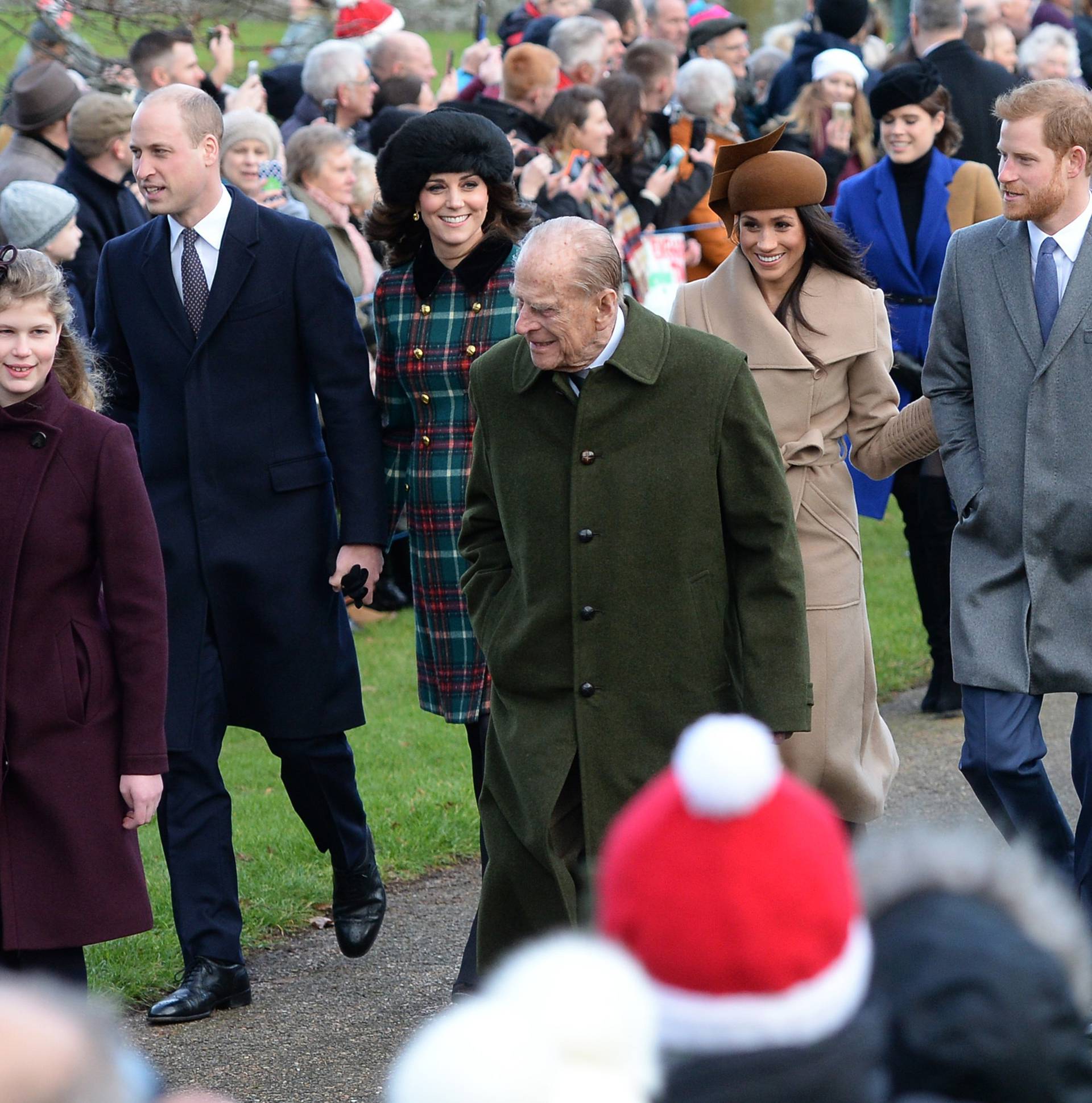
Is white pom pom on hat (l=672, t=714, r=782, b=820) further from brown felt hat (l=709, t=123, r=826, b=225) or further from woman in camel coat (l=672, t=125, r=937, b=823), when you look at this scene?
brown felt hat (l=709, t=123, r=826, b=225)

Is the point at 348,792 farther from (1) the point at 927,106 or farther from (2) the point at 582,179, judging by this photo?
(2) the point at 582,179

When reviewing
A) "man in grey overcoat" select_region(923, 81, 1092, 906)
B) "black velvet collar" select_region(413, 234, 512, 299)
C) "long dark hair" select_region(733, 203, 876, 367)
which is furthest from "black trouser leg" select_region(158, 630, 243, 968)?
"man in grey overcoat" select_region(923, 81, 1092, 906)

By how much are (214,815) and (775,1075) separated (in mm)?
3594

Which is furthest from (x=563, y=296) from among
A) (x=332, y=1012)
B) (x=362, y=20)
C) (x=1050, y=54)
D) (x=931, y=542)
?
(x=362, y=20)

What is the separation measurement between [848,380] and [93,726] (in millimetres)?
2211

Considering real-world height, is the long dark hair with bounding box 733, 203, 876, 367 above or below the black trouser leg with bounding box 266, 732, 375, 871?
above

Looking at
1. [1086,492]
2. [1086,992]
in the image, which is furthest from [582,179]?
[1086,992]

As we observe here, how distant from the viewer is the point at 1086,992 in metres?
1.91

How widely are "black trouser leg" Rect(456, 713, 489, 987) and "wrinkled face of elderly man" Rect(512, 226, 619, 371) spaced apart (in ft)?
3.49

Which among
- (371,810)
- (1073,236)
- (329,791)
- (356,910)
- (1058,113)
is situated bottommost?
(371,810)

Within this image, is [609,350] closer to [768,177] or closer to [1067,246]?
[768,177]

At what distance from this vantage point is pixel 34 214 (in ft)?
22.5

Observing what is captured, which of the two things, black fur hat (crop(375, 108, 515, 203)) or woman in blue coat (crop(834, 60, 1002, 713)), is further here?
woman in blue coat (crop(834, 60, 1002, 713))

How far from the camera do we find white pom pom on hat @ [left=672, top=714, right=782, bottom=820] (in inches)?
60.8
